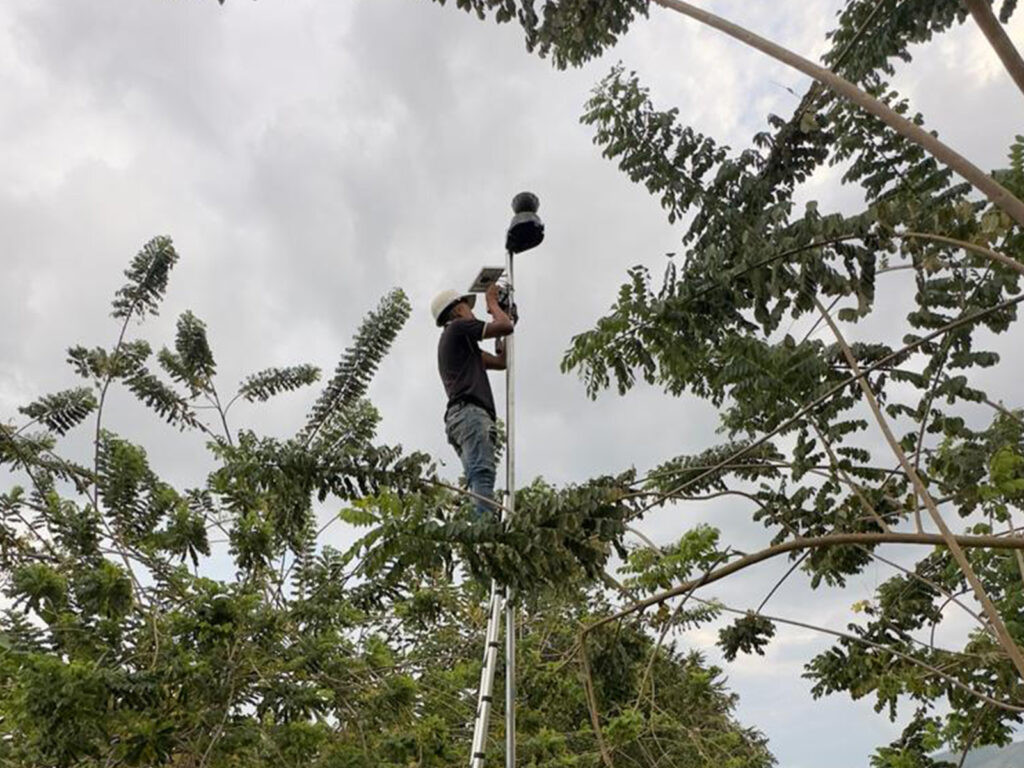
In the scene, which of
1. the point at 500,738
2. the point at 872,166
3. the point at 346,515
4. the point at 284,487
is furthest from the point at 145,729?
the point at 872,166

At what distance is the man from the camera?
422 centimetres

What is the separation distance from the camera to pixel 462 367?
4520 mm

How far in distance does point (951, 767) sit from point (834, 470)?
5.50ft

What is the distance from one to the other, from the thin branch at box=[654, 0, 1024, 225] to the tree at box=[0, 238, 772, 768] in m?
1.50

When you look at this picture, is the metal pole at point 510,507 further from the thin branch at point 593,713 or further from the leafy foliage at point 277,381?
the leafy foliage at point 277,381

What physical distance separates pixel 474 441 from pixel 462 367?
44 centimetres

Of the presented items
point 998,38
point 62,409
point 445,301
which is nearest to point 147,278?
point 62,409

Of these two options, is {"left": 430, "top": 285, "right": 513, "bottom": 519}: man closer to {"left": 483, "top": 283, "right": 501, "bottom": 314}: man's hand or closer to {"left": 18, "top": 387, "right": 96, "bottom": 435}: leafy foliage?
{"left": 483, "top": 283, "right": 501, "bottom": 314}: man's hand

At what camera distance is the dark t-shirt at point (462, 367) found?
4438mm

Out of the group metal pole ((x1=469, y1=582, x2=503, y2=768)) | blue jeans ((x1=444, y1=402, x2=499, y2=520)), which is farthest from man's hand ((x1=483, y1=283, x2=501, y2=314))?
metal pole ((x1=469, y1=582, x2=503, y2=768))

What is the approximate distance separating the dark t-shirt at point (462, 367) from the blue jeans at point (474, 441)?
0.18 feet

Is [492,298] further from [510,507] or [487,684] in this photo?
[487,684]

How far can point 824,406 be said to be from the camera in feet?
13.2

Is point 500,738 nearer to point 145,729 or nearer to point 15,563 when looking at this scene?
point 145,729
